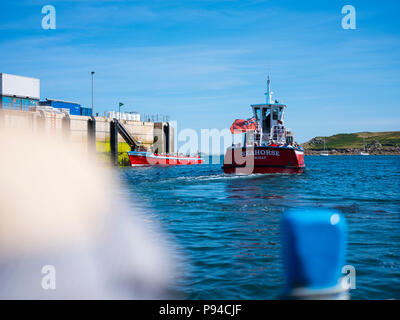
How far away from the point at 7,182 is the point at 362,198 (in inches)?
671

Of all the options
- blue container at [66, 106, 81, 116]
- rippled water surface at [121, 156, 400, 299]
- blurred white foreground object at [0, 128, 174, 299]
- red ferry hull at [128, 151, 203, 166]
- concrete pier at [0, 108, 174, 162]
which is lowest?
rippled water surface at [121, 156, 400, 299]

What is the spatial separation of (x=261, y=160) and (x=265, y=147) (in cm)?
123

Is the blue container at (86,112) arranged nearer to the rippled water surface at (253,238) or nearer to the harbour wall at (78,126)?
the harbour wall at (78,126)

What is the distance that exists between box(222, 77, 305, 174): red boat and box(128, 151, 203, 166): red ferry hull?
88.7 ft

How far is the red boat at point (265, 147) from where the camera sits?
1331 inches

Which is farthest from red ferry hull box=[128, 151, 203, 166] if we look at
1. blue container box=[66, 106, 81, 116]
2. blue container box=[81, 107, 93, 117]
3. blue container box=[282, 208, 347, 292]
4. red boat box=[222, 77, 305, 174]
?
blue container box=[282, 208, 347, 292]

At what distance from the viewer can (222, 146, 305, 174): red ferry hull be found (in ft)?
111

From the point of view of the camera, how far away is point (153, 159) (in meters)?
66.2

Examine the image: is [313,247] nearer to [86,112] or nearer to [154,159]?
[154,159]

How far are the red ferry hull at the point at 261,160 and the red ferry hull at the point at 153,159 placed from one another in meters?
29.6

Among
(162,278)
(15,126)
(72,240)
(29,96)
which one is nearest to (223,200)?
(72,240)

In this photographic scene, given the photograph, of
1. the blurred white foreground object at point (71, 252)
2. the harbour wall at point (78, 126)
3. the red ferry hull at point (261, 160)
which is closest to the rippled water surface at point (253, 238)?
the blurred white foreground object at point (71, 252)

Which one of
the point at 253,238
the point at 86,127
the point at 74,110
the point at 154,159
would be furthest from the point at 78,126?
the point at 253,238

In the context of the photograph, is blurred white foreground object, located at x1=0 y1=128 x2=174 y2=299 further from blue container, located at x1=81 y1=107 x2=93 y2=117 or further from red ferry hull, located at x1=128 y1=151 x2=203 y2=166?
blue container, located at x1=81 y1=107 x2=93 y2=117
